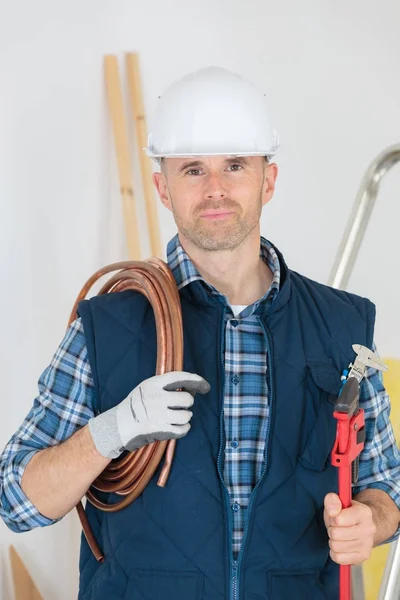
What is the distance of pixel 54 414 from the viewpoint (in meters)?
1.84

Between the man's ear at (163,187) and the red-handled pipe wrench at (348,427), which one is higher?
the man's ear at (163,187)

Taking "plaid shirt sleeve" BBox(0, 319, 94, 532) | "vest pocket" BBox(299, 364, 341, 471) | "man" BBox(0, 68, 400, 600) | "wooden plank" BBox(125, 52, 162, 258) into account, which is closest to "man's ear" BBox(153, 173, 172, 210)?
"man" BBox(0, 68, 400, 600)

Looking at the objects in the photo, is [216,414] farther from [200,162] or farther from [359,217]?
[359,217]

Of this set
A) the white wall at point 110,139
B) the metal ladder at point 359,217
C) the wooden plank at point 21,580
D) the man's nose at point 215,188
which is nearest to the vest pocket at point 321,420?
the man's nose at point 215,188

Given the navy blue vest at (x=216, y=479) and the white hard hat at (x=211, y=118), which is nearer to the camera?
the navy blue vest at (x=216, y=479)

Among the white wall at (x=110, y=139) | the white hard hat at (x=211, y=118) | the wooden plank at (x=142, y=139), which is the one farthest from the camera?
the wooden plank at (x=142, y=139)

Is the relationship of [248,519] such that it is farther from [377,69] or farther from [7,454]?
[377,69]

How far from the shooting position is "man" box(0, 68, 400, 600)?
69.2 inches

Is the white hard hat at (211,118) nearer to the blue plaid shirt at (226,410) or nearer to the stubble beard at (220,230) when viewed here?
the stubble beard at (220,230)

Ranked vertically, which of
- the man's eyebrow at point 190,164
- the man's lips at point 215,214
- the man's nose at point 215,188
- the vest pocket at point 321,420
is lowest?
the vest pocket at point 321,420

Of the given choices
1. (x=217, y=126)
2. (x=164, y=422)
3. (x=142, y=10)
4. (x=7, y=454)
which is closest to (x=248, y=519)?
(x=164, y=422)

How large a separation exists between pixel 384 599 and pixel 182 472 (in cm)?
94

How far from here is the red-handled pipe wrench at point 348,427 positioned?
1715 millimetres

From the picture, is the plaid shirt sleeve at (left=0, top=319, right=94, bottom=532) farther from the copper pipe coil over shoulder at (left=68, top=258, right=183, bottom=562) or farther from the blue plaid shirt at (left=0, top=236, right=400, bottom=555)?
the copper pipe coil over shoulder at (left=68, top=258, right=183, bottom=562)
